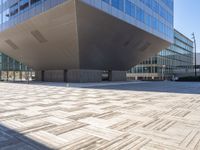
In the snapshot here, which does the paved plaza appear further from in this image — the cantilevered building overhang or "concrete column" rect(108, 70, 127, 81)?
"concrete column" rect(108, 70, 127, 81)

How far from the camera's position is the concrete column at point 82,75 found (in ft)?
107

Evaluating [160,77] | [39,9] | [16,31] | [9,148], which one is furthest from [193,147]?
[160,77]

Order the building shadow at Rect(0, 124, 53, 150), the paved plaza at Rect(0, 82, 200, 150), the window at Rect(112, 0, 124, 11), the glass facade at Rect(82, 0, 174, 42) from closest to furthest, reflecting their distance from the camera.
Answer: the building shadow at Rect(0, 124, 53, 150) → the paved plaza at Rect(0, 82, 200, 150) → the glass facade at Rect(82, 0, 174, 42) → the window at Rect(112, 0, 124, 11)

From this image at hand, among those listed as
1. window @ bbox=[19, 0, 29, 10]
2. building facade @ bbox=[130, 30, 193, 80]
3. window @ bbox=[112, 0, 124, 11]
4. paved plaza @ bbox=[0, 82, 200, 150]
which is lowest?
paved plaza @ bbox=[0, 82, 200, 150]

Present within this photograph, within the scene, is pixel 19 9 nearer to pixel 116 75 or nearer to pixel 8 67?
pixel 8 67

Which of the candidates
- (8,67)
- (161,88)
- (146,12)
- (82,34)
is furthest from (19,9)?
(161,88)

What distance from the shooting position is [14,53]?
39719 millimetres

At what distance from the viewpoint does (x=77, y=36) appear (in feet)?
82.4

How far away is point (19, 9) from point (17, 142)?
3181 cm

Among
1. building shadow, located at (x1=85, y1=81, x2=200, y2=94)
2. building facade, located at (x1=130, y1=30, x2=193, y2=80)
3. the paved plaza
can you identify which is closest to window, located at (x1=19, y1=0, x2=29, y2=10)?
building shadow, located at (x1=85, y1=81, x2=200, y2=94)

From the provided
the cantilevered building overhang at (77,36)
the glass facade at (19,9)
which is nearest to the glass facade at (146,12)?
the cantilevered building overhang at (77,36)

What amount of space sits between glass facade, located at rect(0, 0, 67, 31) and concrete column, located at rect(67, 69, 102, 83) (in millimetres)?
11801

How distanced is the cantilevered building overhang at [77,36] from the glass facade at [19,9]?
0.50 ft

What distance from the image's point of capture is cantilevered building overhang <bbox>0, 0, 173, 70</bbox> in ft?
78.7
